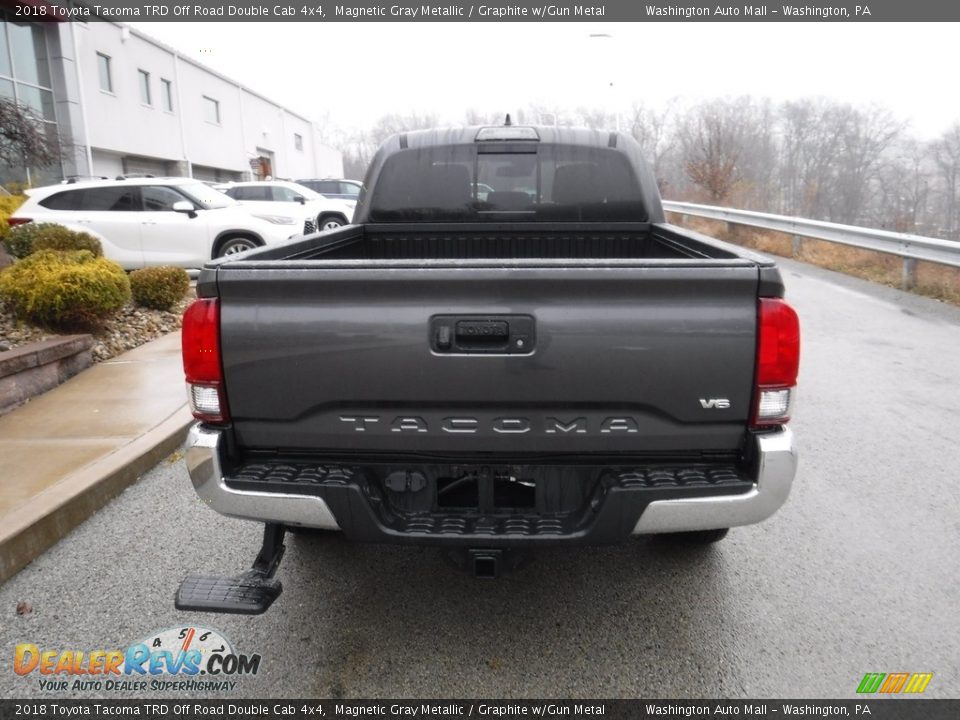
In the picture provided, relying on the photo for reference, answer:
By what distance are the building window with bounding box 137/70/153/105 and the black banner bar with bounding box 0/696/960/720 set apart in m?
33.2

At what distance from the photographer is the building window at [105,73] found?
89.6 feet

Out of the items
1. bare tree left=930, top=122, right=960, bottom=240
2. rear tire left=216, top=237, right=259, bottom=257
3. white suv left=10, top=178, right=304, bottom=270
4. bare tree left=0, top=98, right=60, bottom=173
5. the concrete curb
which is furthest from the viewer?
bare tree left=930, top=122, right=960, bottom=240

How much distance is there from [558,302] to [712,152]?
23.5 metres

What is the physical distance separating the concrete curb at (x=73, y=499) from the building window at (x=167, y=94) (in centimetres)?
3246

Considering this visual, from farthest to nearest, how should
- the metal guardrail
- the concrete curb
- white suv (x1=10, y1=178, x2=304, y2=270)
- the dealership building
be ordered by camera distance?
1. the dealership building
2. white suv (x1=10, y1=178, x2=304, y2=270)
3. the metal guardrail
4. the concrete curb

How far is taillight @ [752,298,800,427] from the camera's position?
2297mm

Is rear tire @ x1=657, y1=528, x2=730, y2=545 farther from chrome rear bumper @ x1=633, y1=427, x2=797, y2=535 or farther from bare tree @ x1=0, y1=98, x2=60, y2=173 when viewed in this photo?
bare tree @ x1=0, y1=98, x2=60, y2=173

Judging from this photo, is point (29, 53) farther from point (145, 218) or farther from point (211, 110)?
point (145, 218)

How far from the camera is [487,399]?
2383 mm

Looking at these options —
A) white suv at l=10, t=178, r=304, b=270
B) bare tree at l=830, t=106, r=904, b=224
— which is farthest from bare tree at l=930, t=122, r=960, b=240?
white suv at l=10, t=178, r=304, b=270

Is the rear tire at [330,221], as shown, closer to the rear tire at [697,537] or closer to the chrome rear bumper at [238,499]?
the rear tire at [697,537]

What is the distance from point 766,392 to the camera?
2.36 m

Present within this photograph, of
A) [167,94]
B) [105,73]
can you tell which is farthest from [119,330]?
[167,94]

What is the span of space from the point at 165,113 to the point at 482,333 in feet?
115
